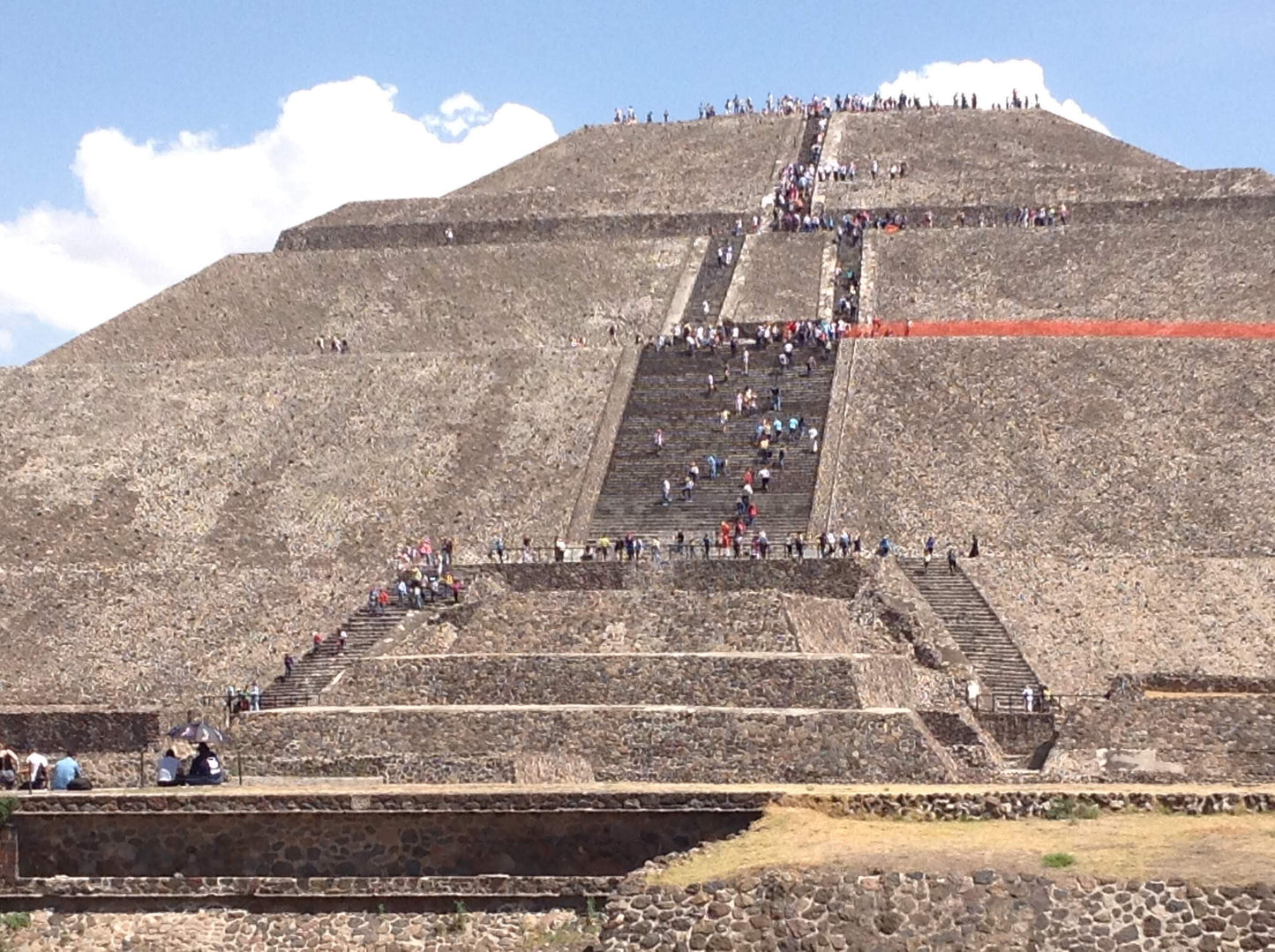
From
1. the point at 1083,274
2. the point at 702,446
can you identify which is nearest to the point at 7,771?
the point at 702,446

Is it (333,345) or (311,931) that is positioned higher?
(333,345)

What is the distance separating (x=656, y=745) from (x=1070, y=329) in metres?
25.3

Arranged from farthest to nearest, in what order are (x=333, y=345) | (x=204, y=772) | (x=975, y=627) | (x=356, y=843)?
(x=333, y=345), (x=975, y=627), (x=204, y=772), (x=356, y=843)

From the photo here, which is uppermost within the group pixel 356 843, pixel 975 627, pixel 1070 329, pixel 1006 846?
pixel 1070 329

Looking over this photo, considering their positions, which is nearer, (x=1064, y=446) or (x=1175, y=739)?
(x=1175, y=739)

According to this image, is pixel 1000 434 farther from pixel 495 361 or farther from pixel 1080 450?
pixel 495 361

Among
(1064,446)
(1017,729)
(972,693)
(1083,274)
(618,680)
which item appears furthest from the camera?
(1083,274)

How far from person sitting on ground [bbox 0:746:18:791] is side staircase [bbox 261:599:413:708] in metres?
7.82

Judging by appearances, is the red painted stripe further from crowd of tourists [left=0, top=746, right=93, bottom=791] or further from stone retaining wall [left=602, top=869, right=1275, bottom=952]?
stone retaining wall [left=602, top=869, right=1275, bottom=952]

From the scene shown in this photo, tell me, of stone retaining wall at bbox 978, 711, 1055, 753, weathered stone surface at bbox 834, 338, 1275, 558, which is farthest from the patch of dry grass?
weathered stone surface at bbox 834, 338, 1275, 558

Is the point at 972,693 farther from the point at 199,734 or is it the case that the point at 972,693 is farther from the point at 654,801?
the point at 654,801

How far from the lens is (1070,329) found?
4741 cm

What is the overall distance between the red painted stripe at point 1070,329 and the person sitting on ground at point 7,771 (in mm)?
29050

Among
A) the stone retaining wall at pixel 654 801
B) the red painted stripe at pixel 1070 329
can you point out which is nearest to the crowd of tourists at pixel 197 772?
the stone retaining wall at pixel 654 801
